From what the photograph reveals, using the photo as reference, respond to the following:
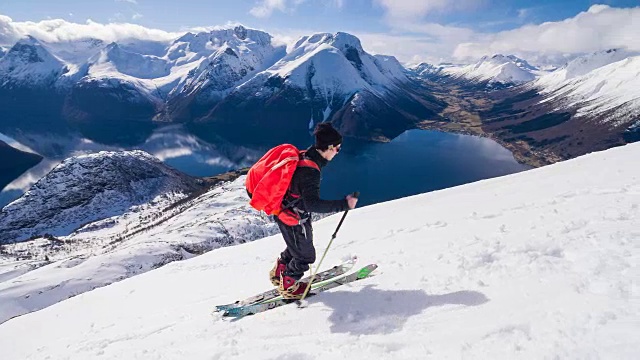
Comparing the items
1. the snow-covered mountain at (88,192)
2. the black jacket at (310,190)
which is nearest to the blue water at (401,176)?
the snow-covered mountain at (88,192)

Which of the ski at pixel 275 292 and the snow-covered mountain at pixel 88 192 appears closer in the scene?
the ski at pixel 275 292

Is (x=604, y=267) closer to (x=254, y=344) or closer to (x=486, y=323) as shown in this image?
(x=486, y=323)

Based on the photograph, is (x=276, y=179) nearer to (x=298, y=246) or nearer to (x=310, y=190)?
(x=310, y=190)

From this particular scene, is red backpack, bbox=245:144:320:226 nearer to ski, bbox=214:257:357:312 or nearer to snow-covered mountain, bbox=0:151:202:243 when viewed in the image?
ski, bbox=214:257:357:312

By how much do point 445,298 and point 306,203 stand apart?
297 cm

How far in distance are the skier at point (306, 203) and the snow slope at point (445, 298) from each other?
0.71 metres

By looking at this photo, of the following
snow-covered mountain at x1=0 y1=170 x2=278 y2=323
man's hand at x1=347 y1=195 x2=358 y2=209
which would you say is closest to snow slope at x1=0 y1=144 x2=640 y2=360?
man's hand at x1=347 y1=195 x2=358 y2=209

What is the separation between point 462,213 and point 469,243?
3.17 m

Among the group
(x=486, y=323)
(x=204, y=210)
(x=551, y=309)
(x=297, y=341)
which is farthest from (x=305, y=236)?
(x=204, y=210)

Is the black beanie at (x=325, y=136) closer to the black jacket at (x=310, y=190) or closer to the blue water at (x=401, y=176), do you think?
the black jacket at (x=310, y=190)

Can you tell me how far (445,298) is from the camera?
6293 mm

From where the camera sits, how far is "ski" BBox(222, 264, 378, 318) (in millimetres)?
7820

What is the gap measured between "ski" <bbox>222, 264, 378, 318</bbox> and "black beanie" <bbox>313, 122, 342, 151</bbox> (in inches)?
123

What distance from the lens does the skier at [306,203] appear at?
268 inches
